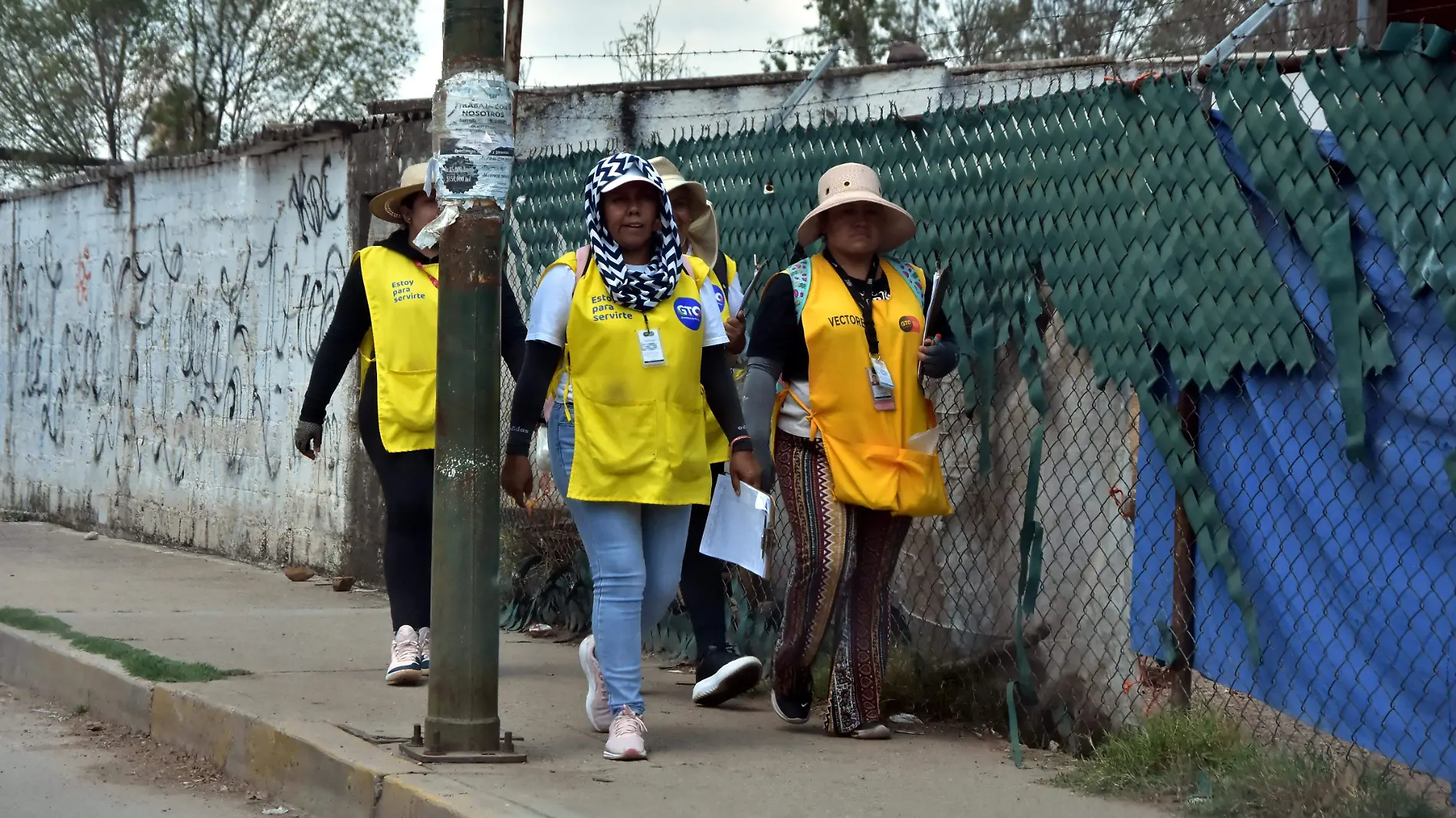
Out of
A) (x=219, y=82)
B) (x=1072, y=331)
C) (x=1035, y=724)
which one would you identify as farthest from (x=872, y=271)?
(x=219, y=82)

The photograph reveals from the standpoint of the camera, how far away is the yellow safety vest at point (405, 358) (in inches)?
268

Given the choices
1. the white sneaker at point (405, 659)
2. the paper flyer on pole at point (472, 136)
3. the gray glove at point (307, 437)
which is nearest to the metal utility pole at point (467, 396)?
the paper flyer on pole at point (472, 136)

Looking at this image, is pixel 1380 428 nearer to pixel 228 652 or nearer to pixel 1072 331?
pixel 1072 331

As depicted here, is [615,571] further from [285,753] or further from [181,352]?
[181,352]

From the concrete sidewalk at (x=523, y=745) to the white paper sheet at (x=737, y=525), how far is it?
618mm

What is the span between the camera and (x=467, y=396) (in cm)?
520

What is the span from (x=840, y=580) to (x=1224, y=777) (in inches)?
56.8

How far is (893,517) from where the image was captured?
5.80m

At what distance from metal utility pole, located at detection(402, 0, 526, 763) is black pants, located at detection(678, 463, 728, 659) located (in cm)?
127

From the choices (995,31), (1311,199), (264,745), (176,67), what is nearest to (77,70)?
(176,67)

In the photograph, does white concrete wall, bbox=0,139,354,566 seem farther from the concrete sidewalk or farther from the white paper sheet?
the white paper sheet

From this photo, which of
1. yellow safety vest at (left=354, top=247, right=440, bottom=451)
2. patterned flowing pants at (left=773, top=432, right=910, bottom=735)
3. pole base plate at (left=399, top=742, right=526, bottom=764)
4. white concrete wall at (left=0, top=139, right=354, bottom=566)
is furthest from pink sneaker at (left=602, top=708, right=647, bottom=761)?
white concrete wall at (left=0, top=139, right=354, bottom=566)

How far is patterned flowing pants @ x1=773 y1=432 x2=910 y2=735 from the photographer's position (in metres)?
5.71

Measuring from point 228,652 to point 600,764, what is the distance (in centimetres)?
282
